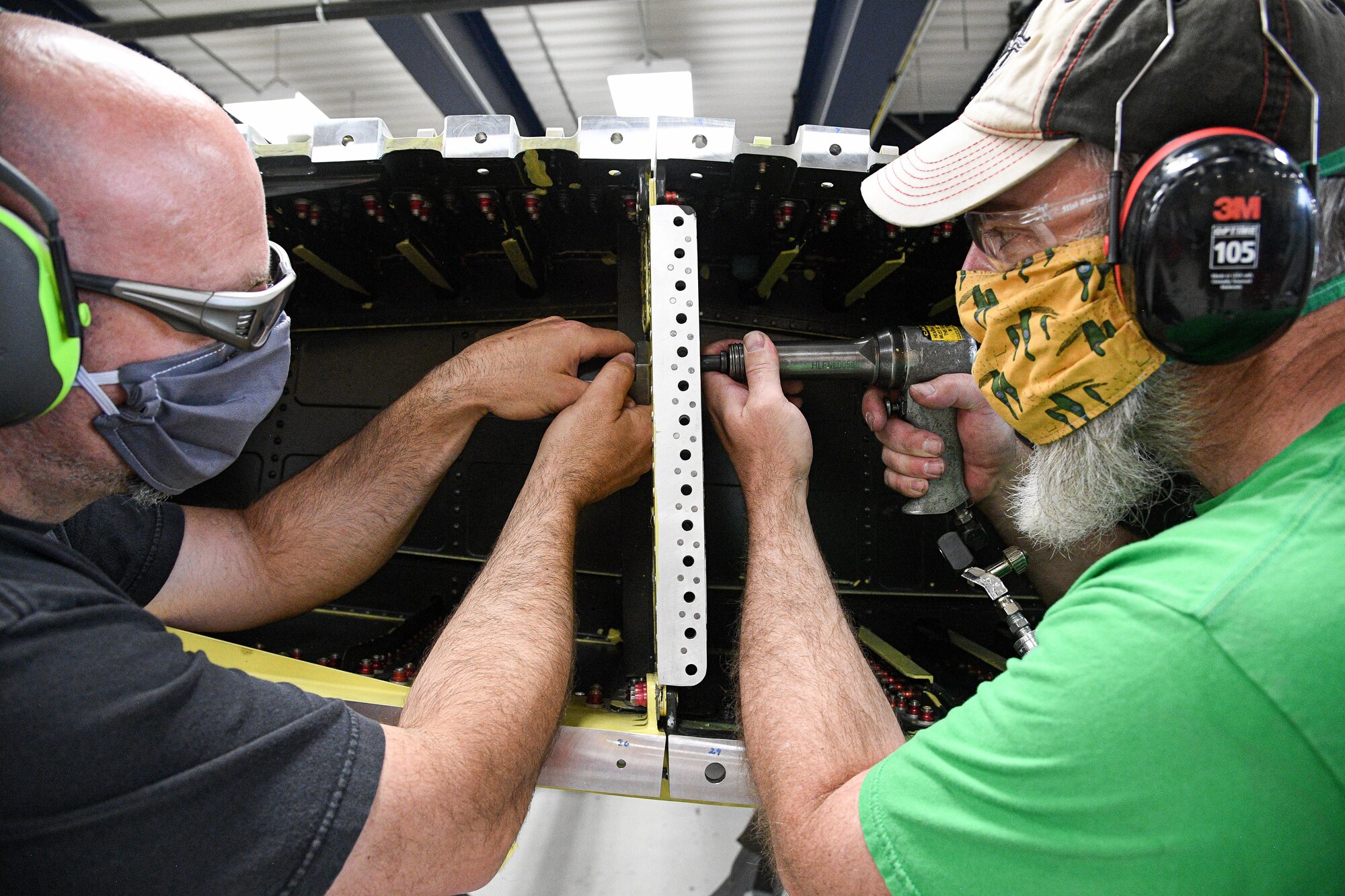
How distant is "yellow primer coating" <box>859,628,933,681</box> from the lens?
1.76m

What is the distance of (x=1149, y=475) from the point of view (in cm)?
105

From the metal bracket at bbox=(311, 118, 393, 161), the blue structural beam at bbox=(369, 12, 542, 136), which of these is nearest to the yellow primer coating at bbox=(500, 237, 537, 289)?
Answer: the metal bracket at bbox=(311, 118, 393, 161)

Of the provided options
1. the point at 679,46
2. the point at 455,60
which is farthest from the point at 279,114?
the point at 679,46

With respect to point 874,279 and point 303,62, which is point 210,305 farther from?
point 303,62

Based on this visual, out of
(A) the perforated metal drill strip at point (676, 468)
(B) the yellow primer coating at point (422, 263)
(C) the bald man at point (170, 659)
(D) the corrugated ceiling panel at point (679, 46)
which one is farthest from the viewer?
(D) the corrugated ceiling panel at point (679, 46)

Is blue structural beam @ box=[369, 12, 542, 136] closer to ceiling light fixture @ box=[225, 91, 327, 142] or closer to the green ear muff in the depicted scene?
ceiling light fixture @ box=[225, 91, 327, 142]

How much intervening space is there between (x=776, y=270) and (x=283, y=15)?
415 centimetres

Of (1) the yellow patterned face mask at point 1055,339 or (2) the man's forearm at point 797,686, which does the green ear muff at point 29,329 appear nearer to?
(2) the man's forearm at point 797,686

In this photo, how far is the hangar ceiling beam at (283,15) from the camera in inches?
157

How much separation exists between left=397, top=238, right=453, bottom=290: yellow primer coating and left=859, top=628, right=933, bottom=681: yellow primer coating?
1708 millimetres

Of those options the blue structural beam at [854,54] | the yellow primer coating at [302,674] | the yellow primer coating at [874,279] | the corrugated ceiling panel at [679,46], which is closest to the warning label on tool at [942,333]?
the yellow primer coating at [874,279]

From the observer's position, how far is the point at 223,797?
84cm

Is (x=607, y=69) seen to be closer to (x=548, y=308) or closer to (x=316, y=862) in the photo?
(x=548, y=308)

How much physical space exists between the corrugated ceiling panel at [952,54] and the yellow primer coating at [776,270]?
3.68 meters
